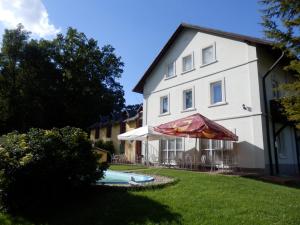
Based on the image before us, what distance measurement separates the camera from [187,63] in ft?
68.6

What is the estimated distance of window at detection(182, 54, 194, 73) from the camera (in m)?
20.5

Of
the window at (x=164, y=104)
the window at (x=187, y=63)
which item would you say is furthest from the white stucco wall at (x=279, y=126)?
the window at (x=164, y=104)

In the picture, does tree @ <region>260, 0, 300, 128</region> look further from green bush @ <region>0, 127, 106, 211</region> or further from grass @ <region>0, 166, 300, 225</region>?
green bush @ <region>0, 127, 106, 211</region>

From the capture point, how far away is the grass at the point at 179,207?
21.2 ft

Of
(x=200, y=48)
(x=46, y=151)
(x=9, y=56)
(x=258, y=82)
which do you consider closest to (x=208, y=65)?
(x=200, y=48)

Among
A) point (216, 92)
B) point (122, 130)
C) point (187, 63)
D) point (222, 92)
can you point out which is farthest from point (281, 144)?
point (122, 130)

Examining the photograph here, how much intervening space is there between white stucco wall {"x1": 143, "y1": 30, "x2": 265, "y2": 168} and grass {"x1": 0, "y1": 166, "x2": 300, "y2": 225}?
21.9 ft

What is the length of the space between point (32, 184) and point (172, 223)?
3.71 metres

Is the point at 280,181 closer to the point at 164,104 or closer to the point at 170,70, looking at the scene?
the point at 164,104

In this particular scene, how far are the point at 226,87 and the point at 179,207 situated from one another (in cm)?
1164

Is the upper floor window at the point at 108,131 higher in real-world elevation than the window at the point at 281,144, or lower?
higher

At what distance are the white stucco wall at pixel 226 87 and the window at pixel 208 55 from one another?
0.87ft

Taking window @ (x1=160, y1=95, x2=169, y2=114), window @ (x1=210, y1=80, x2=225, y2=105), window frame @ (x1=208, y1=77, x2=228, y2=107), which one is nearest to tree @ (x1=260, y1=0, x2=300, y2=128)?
window frame @ (x1=208, y1=77, x2=228, y2=107)

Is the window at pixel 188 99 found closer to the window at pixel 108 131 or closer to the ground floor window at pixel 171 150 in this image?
the ground floor window at pixel 171 150
